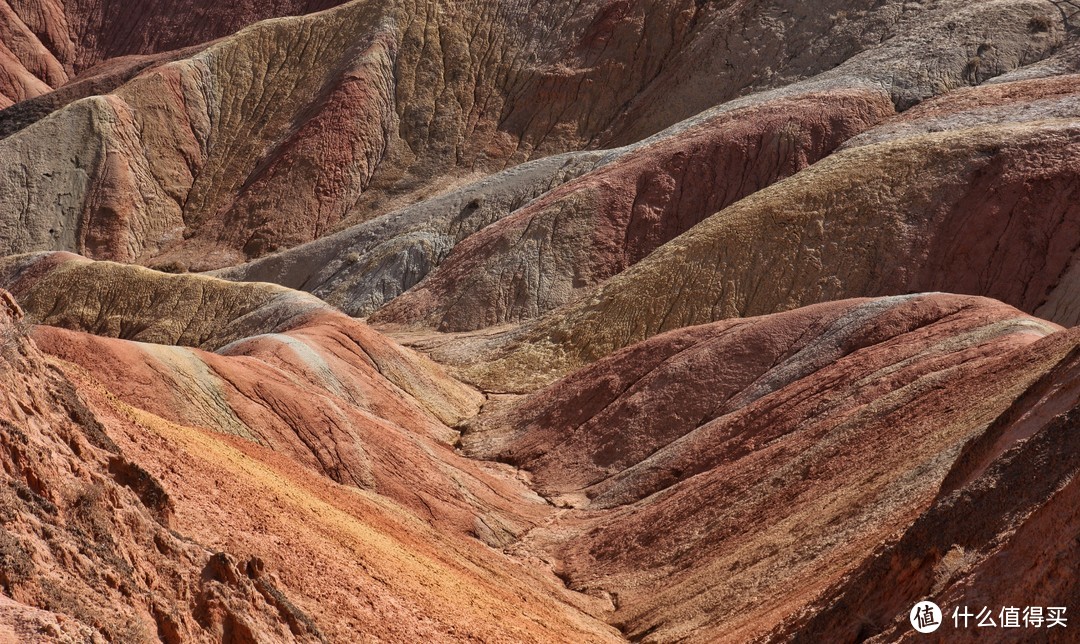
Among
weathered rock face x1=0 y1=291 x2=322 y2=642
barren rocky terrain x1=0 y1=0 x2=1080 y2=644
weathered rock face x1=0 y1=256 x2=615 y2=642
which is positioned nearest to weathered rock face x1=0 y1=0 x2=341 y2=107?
barren rocky terrain x1=0 y1=0 x2=1080 y2=644

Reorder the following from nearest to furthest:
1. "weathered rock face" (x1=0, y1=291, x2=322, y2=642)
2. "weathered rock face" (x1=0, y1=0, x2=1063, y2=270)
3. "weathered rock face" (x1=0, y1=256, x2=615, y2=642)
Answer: "weathered rock face" (x1=0, y1=291, x2=322, y2=642), "weathered rock face" (x1=0, y1=256, x2=615, y2=642), "weathered rock face" (x1=0, y1=0, x2=1063, y2=270)

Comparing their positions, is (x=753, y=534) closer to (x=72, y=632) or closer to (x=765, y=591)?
(x=765, y=591)

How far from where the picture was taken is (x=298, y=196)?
78.9 m

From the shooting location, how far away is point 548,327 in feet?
175

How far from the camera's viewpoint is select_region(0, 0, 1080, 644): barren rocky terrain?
1761 centimetres

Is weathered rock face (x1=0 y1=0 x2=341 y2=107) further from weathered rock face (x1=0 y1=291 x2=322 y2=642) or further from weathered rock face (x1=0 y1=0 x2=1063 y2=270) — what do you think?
weathered rock face (x1=0 y1=291 x2=322 y2=642)

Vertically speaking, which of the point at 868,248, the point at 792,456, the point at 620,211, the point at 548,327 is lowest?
the point at 792,456

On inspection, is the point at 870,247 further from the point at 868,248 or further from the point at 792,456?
the point at 792,456

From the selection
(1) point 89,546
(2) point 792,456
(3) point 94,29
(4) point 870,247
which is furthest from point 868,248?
(3) point 94,29

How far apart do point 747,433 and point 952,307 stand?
760cm

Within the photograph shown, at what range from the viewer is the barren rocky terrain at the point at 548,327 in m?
17.6

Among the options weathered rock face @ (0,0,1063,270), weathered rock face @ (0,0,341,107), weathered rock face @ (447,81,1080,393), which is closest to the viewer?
weathered rock face @ (447,81,1080,393)

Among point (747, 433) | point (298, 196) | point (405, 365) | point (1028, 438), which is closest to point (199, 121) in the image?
point (298, 196)

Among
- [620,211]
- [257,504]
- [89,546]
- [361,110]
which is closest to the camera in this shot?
[89,546]
